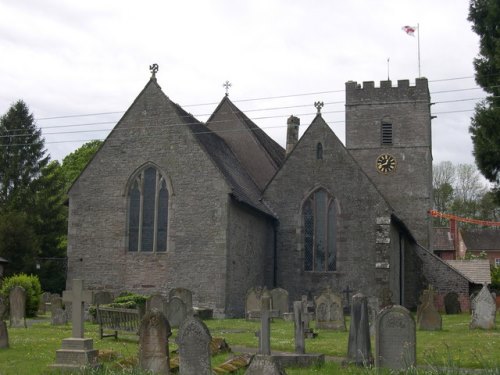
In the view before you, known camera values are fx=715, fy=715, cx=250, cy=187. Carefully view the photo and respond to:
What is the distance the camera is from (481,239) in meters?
73.1

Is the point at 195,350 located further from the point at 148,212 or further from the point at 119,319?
the point at 148,212

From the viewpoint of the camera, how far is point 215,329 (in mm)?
21297

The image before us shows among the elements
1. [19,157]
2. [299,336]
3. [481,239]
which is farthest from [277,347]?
[481,239]

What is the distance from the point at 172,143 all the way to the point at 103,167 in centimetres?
309

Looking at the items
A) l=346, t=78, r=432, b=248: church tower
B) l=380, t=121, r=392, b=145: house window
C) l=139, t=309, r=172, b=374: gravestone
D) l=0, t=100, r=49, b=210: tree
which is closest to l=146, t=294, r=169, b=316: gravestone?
l=139, t=309, r=172, b=374: gravestone

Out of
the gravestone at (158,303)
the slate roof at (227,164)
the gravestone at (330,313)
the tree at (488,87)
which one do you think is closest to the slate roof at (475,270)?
the slate roof at (227,164)

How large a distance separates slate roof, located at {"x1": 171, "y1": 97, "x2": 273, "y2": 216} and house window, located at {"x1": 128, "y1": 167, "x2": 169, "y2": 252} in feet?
7.79

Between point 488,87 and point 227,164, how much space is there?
1455cm

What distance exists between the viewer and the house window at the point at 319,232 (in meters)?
31.2

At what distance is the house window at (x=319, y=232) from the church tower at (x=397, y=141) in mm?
10083

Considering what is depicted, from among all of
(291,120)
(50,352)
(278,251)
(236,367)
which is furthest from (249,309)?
(291,120)

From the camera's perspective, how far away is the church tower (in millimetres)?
40781

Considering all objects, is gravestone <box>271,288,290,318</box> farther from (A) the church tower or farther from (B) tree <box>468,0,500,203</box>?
(A) the church tower

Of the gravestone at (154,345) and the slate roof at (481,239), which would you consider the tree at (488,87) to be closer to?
the gravestone at (154,345)
